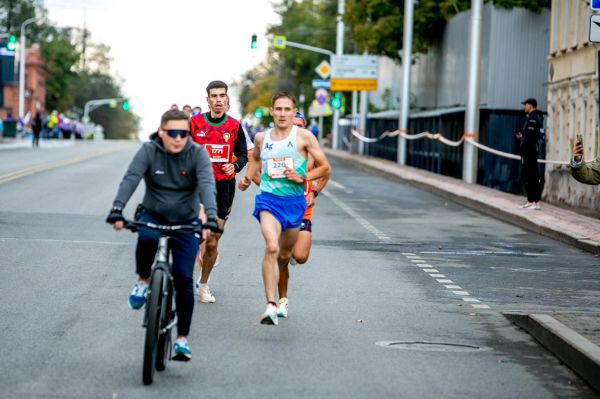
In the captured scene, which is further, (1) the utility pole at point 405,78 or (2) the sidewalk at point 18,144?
(2) the sidewalk at point 18,144

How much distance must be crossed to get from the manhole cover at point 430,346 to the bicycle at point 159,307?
5.87 feet

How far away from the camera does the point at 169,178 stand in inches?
341

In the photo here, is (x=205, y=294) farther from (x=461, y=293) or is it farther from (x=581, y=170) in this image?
(x=581, y=170)

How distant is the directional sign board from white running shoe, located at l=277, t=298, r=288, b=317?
2247 inches

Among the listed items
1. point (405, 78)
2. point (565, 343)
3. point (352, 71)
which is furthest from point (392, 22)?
point (565, 343)

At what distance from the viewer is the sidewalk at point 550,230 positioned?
9180mm

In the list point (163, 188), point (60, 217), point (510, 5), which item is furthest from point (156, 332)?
point (510, 5)

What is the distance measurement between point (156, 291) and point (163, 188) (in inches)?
29.2

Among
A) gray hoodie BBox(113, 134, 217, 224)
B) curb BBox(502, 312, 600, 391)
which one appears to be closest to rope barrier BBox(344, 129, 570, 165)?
curb BBox(502, 312, 600, 391)

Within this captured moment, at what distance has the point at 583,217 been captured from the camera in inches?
918

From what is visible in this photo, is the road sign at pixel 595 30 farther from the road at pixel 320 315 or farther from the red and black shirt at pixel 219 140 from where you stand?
the red and black shirt at pixel 219 140

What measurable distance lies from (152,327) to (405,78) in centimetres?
4156

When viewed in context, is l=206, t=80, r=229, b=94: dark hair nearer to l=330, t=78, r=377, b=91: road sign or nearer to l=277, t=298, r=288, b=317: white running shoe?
l=277, t=298, r=288, b=317: white running shoe

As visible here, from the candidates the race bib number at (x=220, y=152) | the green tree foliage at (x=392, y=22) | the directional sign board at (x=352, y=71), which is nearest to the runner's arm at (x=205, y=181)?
the race bib number at (x=220, y=152)
